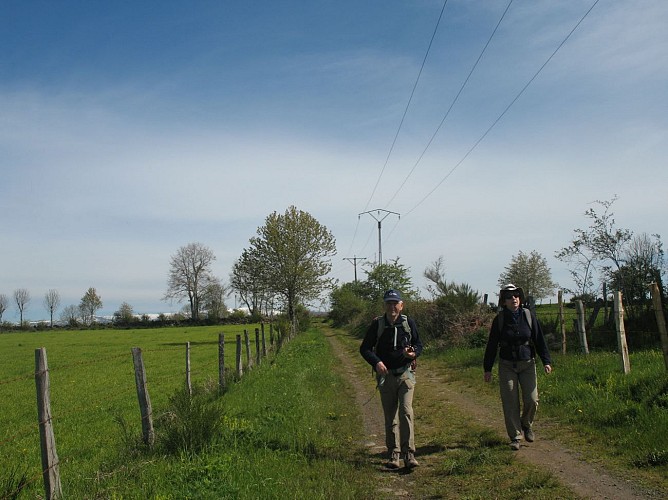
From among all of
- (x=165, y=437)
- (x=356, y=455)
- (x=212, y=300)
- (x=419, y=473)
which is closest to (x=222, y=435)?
(x=165, y=437)

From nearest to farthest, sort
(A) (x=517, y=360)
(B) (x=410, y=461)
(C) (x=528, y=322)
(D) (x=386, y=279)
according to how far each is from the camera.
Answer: (B) (x=410, y=461)
(A) (x=517, y=360)
(C) (x=528, y=322)
(D) (x=386, y=279)

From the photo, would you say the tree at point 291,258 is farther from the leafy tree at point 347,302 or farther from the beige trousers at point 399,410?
the beige trousers at point 399,410

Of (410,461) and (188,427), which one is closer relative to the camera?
(410,461)

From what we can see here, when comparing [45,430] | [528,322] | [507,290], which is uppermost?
[507,290]

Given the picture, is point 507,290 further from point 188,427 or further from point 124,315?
point 124,315

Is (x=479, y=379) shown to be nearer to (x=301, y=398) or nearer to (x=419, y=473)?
(x=301, y=398)

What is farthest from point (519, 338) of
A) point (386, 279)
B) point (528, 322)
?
point (386, 279)

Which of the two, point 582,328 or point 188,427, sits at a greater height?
point 582,328

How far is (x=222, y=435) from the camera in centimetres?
782

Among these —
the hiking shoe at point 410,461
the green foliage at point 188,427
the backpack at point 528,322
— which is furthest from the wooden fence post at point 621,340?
the green foliage at point 188,427

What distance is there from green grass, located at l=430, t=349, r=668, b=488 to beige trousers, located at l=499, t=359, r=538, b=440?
2.78ft

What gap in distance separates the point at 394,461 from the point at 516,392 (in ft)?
6.35

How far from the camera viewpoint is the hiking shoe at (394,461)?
263 inches

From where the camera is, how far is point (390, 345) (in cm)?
699
